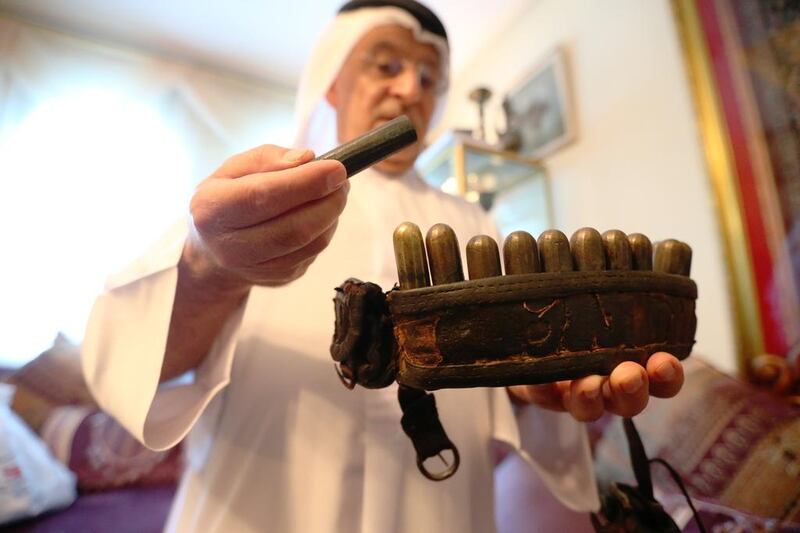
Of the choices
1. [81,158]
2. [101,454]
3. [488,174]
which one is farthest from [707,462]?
[81,158]

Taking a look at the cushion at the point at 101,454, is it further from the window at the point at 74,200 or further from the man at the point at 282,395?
the man at the point at 282,395

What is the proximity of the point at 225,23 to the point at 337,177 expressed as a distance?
2095 mm

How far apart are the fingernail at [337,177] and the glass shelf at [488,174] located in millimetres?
954

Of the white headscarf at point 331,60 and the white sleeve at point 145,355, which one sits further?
the white headscarf at point 331,60

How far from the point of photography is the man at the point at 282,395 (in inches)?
14.3

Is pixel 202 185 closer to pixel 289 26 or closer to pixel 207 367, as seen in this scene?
pixel 207 367

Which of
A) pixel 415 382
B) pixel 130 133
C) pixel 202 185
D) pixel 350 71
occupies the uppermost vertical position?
pixel 130 133

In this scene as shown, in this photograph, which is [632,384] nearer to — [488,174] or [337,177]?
[337,177]

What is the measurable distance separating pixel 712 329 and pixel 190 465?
1030mm

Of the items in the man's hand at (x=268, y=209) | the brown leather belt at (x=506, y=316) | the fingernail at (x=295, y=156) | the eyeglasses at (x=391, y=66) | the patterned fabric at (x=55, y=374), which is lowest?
the patterned fabric at (x=55, y=374)

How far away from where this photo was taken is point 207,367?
52 cm

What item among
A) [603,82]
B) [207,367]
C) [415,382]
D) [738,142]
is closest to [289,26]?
[603,82]

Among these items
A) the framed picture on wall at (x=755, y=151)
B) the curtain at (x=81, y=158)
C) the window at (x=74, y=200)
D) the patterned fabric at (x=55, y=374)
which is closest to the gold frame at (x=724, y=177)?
the framed picture on wall at (x=755, y=151)

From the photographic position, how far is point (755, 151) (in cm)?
94
